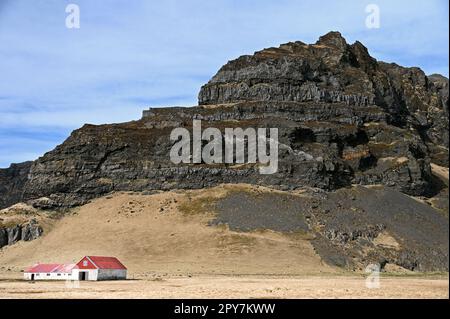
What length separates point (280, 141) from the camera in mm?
134250

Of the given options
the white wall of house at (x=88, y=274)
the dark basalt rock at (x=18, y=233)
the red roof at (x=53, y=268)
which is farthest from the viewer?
the dark basalt rock at (x=18, y=233)

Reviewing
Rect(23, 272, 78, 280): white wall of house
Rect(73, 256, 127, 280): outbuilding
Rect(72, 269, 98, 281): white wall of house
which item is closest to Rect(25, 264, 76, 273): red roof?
Rect(23, 272, 78, 280): white wall of house

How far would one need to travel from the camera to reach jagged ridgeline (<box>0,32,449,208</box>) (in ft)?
429

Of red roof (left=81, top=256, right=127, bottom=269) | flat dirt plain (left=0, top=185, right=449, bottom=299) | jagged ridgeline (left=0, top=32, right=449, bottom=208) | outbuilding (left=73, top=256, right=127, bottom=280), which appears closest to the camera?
outbuilding (left=73, top=256, right=127, bottom=280)

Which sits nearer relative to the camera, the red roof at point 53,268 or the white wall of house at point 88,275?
the white wall of house at point 88,275

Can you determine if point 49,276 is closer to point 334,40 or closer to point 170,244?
point 170,244

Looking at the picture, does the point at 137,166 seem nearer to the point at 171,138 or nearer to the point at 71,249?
the point at 171,138

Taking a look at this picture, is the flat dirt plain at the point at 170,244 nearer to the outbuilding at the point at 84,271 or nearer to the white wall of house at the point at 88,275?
the white wall of house at the point at 88,275

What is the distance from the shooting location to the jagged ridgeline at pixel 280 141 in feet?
429

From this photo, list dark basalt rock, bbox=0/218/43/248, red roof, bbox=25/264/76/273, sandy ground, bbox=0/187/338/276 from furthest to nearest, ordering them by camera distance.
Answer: dark basalt rock, bbox=0/218/43/248 < sandy ground, bbox=0/187/338/276 < red roof, bbox=25/264/76/273

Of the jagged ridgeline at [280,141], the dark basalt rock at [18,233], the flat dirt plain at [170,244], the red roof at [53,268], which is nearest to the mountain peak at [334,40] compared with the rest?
the jagged ridgeline at [280,141]

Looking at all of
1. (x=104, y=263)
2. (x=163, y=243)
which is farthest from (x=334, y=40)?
(x=104, y=263)

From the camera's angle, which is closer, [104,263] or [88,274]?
[88,274]

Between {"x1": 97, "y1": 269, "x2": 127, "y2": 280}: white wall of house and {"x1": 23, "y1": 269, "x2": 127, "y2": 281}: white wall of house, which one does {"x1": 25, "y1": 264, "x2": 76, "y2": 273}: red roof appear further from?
{"x1": 97, "y1": 269, "x2": 127, "y2": 280}: white wall of house
